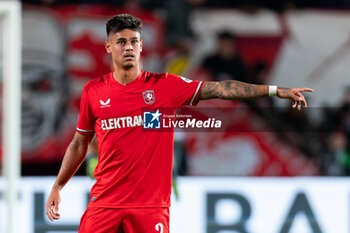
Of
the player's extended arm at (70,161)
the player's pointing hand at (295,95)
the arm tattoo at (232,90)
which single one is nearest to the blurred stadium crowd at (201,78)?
the player's extended arm at (70,161)

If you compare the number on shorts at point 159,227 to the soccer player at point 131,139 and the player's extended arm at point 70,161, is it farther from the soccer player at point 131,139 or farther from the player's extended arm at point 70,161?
the player's extended arm at point 70,161

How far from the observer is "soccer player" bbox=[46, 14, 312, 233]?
297cm

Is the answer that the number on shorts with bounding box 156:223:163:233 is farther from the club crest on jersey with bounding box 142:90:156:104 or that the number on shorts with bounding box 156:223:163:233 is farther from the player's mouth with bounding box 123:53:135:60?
the player's mouth with bounding box 123:53:135:60

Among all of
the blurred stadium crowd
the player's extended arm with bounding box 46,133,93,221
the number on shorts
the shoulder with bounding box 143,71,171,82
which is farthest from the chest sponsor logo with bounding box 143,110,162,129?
the blurred stadium crowd

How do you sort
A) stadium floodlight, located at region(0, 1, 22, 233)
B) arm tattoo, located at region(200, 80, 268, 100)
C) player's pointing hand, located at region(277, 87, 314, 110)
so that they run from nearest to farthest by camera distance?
player's pointing hand, located at region(277, 87, 314, 110) < arm tattoo, located at region(200, 80, 268, 100) < stadium floodlight, located at region(0, 1, 22, 233)

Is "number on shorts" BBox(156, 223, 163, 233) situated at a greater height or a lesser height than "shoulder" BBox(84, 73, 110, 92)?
lesser

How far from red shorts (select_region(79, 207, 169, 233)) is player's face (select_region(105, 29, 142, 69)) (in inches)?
25.7

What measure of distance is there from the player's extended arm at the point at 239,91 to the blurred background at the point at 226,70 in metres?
2.80

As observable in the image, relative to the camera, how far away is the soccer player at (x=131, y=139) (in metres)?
2.97

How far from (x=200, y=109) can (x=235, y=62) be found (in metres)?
3.33

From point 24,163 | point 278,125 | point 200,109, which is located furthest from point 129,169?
point 278,125

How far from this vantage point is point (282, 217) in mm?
5629

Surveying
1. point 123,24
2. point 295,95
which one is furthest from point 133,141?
point 295,95

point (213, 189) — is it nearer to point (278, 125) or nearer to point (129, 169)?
point (278, 125)
